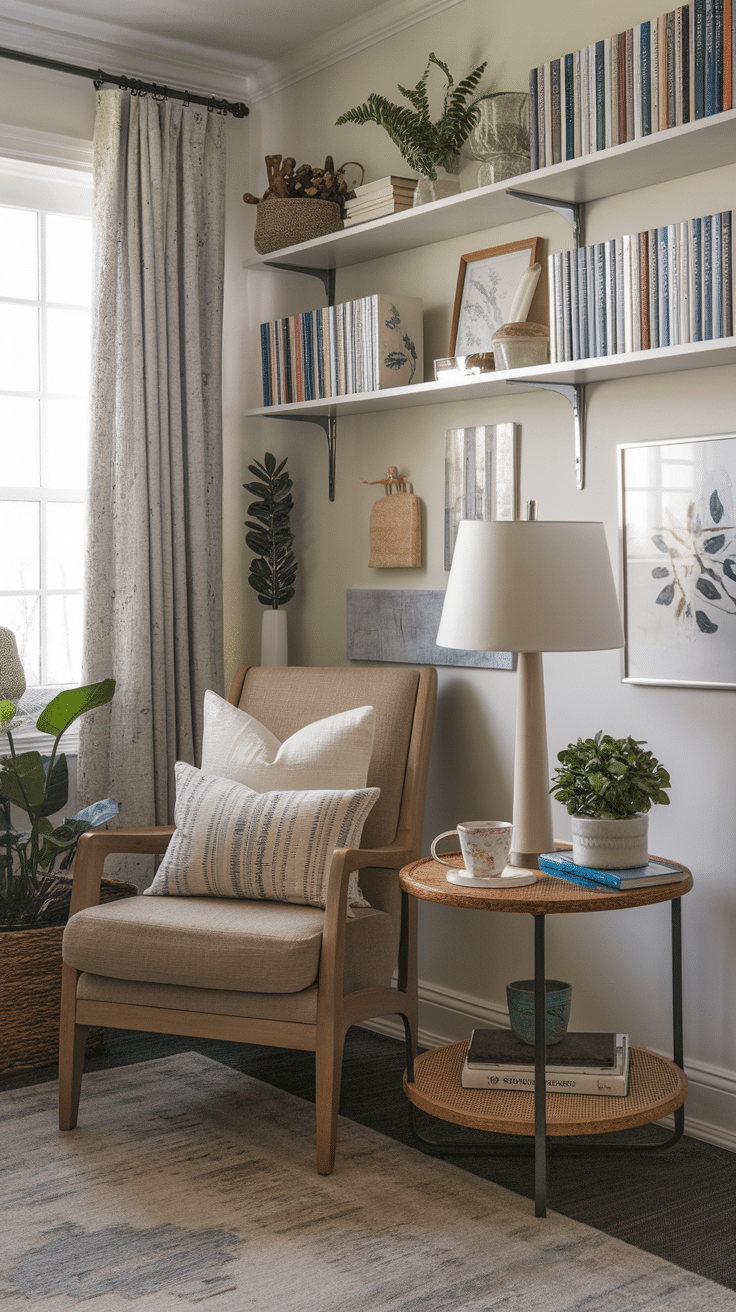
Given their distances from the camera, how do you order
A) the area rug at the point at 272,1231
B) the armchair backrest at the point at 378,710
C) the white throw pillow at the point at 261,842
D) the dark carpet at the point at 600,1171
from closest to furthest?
the area rug at the point at 272,1231, the dark carpet at the point at 600,1171, the white throw pillow at the point at 261,842, the armchair backrest at the point at 378,710

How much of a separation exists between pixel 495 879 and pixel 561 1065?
1.34 feet

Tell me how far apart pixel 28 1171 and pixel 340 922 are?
0.79 metres

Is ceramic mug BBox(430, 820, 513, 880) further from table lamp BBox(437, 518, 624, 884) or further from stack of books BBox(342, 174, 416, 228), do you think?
stack of books BBox(342, 174, 416, 228)

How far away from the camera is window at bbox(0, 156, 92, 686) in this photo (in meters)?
3.39

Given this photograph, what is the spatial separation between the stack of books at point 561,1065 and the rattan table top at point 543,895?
14.7 inches

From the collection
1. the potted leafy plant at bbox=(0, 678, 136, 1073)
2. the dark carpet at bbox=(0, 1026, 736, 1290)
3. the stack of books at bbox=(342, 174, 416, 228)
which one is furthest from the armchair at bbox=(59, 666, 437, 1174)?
the stack of books at bbox=(342, 174, 416, 228)

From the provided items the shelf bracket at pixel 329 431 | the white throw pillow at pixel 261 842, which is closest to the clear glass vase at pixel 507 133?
the shelf bracket at pixel 329 431

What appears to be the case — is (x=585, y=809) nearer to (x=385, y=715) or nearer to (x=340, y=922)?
(x=340, y=922)

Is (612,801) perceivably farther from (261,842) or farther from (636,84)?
→ (636,84)

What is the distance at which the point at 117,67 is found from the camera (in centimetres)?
340

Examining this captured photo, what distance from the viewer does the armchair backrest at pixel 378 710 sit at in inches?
111

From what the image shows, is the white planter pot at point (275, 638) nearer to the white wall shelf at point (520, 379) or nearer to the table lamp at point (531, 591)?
the white wall shelf at point (520, 379)

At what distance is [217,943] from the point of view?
234 cm

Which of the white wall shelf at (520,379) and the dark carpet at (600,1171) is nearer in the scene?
the dark carpet at (600,1171)
